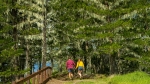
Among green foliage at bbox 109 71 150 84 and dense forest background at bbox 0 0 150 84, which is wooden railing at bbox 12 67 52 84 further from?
dense forest background at bbox 0 0 150 84

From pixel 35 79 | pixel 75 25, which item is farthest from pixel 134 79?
pixel 75 25

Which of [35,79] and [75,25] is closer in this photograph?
[35,79]

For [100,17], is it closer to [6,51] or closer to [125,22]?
[125,22]

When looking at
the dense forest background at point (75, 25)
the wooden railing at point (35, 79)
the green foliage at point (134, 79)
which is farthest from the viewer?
the dense forest background at point (75, 25)

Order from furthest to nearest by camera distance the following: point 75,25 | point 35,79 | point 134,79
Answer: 1. point 75,25
2. point 35,79
3. point 134,79

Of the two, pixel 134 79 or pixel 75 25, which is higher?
pixel 75 25

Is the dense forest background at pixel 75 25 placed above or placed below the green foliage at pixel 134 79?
above

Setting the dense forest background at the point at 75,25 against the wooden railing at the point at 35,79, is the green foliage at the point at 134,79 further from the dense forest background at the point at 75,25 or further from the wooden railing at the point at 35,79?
the dense forest background at the point at 75,25

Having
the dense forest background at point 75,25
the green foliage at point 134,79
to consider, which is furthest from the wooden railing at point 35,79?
the dense forest background at point 75,25

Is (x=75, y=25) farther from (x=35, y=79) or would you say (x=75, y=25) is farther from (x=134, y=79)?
(x=134, y=79)

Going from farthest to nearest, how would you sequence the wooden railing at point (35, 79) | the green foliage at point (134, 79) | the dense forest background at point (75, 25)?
the dense forest background at point (75, 25), the green foliage at point (134, 79), the wooden railing at point (35, 79)

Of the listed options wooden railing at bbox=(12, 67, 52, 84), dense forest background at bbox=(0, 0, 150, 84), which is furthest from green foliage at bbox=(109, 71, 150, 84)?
dense forest background at bbox=(0, 0, 150, 84)

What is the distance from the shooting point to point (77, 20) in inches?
1331

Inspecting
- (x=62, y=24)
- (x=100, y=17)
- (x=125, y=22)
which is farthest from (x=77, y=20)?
(x=125, y=22)
